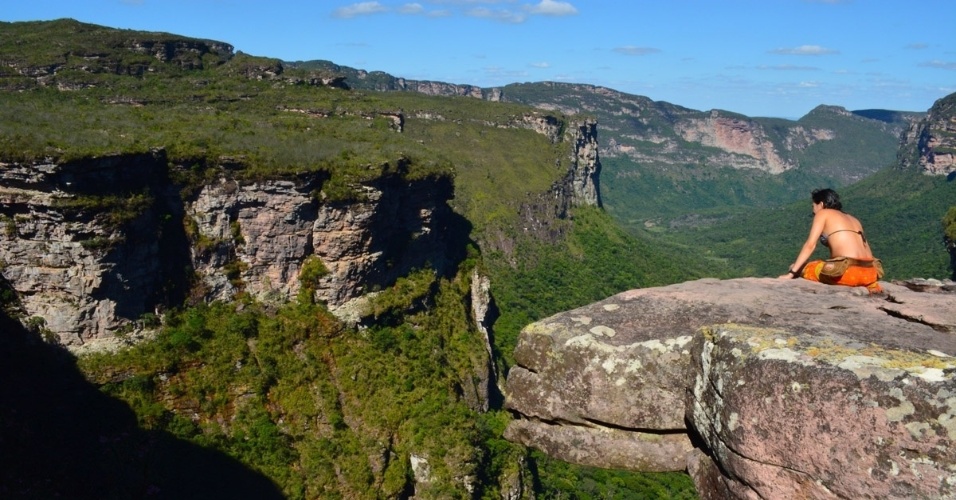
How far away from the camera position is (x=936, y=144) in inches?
5989

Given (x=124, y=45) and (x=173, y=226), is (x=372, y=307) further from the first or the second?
(x=124, y=45)

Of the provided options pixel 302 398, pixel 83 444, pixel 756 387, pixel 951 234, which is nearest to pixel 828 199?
pixel 756 387

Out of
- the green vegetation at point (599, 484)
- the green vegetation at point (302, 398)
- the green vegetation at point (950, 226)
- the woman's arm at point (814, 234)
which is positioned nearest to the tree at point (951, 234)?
the green vegetation at point (950, 226)

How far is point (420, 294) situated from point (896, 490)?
35784mm

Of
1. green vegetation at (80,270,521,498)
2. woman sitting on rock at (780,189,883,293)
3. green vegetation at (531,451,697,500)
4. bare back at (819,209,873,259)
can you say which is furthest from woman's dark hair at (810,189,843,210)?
green vegetation at (531,451,697,500)

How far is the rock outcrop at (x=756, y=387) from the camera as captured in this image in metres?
5.32

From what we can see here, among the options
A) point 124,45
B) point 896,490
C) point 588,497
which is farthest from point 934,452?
Answer: point 124,45

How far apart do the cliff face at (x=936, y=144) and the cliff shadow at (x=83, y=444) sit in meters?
168

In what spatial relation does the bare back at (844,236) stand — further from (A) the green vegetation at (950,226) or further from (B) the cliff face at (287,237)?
(A) the green vegetation at (950,226)

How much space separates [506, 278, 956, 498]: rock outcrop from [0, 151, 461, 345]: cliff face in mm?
26461

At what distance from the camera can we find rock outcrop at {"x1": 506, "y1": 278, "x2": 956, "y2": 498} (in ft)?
17.5

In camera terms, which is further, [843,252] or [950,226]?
[950,226]

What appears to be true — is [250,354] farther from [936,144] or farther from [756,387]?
[936,144]

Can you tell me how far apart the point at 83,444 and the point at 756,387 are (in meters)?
29.0
